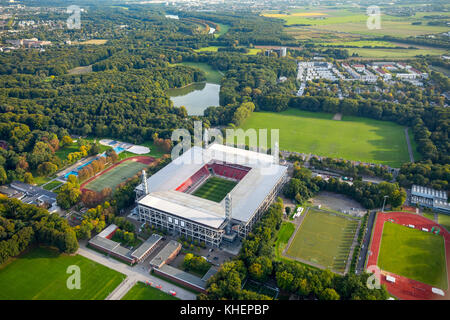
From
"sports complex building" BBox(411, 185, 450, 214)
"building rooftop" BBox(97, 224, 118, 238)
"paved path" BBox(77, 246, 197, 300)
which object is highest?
"sports complex building" BBox(411, 185, 450, 214)

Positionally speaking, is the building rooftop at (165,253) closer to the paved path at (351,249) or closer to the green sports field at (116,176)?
the green sports field at (116,176)

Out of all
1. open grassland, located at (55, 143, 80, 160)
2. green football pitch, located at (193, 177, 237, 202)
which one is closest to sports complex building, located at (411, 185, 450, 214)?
green football pitch, located at (193, 177, 237, 202)

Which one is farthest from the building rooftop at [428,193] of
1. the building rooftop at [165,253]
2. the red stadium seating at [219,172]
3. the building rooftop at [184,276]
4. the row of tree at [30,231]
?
the row of tree at [30,231]

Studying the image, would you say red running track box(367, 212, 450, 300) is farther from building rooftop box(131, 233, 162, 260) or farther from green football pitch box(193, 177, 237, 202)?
building rooftop box(131, 233, 162, 260)

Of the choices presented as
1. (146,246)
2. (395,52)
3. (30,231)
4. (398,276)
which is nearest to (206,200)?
(146,246)

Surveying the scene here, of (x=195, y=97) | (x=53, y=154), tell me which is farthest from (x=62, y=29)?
(x=53, y=154)

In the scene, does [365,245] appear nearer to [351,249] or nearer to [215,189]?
[351,249]

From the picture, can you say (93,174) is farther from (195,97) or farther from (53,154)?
(195,97)
